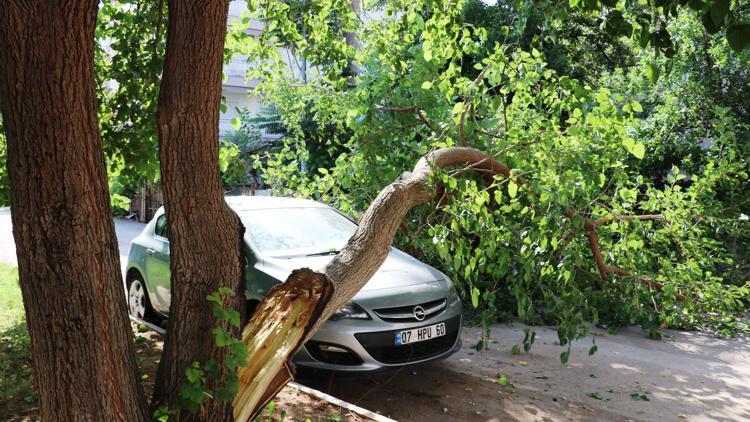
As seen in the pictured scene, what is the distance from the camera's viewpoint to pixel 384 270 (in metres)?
6.46

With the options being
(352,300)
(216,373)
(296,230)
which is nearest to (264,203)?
(296,230)

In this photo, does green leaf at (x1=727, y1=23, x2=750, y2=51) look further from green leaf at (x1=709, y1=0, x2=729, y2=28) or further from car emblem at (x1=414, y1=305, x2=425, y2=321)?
car emblem at (x1=414, y1=305, x2=425, y2=321)

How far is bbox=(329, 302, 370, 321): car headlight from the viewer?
5.69m

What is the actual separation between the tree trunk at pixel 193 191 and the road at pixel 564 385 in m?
2.35

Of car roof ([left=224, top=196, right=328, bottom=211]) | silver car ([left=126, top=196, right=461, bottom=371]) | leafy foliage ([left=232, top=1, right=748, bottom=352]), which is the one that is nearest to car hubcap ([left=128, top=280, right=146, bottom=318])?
silver car ([left=126, top=196, right=461, bottom=371])

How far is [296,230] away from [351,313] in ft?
5.21

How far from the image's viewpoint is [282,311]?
3.91 m

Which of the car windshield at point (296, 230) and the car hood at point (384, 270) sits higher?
the car windshield at point (296, 230)

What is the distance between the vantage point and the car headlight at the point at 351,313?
5.69 m

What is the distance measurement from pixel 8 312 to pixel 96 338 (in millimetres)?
6633

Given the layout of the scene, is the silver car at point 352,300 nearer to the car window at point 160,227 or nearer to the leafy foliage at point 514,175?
the car window at point 160,227

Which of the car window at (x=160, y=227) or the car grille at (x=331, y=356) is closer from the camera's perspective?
the car grille at (x=331, y=356)

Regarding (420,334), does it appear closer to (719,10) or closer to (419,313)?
(419,313)

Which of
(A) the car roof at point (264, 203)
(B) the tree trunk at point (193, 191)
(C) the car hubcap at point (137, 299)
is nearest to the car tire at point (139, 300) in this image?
(C) the car hubcap at point (137, 299)
